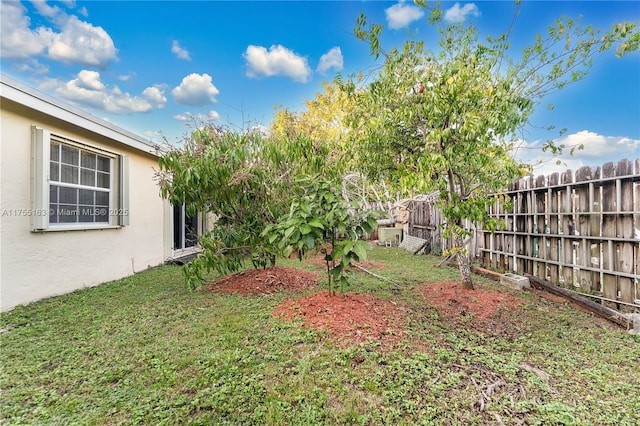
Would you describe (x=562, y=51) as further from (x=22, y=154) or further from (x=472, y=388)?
(x=22, y=154)

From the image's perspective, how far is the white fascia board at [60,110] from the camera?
11.4ft

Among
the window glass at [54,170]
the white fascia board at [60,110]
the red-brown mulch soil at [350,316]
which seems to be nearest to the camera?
the red-brown mulch soil at [350,316]

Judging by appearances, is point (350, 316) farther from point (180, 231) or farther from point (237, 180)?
point (180, 231)

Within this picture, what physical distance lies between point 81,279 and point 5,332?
1.85 metres

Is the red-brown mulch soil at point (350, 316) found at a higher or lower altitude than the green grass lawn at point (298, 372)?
higher

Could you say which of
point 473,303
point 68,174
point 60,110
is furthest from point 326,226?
point 68,174

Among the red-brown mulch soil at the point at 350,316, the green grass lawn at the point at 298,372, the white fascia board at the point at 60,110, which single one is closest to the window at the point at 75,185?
the white fascia board at the point at 60,110

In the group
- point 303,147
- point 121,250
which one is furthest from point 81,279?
point 303,147

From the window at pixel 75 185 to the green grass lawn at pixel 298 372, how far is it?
158cm

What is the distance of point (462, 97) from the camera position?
10.6 feet

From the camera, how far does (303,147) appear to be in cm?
368

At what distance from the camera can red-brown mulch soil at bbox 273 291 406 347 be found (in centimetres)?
267

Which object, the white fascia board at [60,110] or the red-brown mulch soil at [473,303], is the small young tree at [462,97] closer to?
the red-brown mulch soil at [473,303]

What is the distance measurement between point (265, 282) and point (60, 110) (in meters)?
3.94
